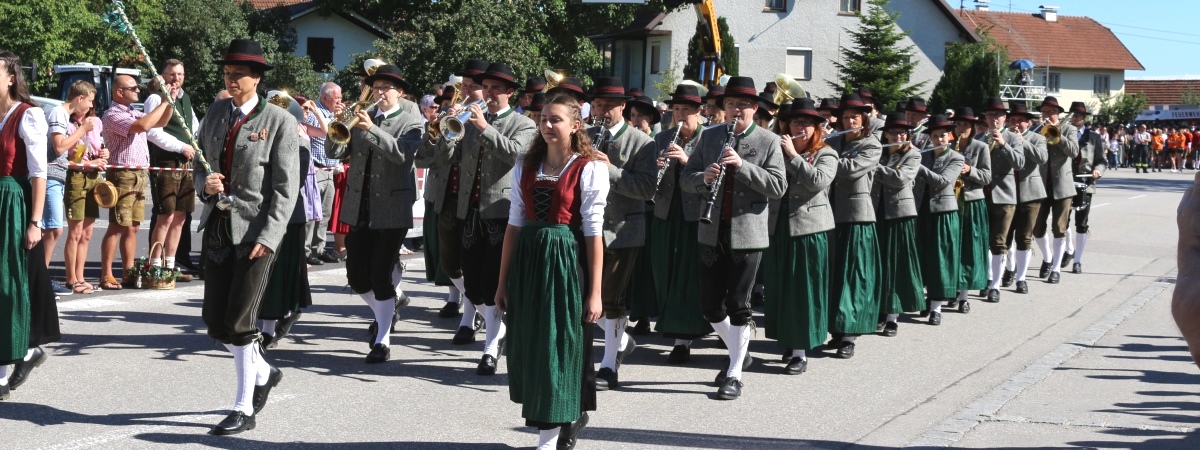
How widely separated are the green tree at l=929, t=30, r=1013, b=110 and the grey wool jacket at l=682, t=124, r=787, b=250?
133ft

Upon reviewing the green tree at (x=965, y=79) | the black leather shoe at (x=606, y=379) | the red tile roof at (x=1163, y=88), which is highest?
the red tile roof at (x=1163, y=88)

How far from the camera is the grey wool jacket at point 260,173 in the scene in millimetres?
6562

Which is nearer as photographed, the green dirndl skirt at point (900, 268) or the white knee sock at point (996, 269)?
the green dirndl skirt at point (900, 268)

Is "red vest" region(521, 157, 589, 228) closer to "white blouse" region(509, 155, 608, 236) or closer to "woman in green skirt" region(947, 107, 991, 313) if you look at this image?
"white blouse" region(509, 155, 608, 236)

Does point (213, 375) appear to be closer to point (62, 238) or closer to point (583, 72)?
point (62, 238)

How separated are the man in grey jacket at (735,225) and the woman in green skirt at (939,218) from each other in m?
3.69

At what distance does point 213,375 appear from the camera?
26.0ft

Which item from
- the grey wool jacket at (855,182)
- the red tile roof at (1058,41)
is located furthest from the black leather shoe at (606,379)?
the red tile roof at (1058,41)

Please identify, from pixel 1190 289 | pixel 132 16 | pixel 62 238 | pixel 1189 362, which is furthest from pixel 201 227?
pixel 132 16

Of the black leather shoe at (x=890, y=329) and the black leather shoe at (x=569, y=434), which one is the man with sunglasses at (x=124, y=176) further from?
the black leather shoe at (x=569, y=434)

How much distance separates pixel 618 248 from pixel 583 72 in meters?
35.4

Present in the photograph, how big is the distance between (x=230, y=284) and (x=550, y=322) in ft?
5.80

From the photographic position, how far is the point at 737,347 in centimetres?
787

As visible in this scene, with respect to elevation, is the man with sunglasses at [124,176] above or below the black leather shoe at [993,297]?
above
